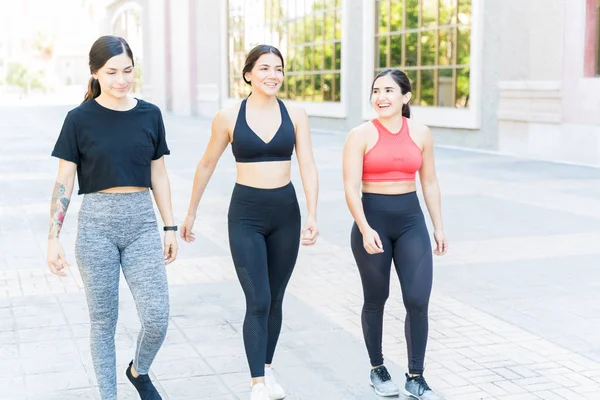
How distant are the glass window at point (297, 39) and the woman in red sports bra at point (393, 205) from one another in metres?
26.1

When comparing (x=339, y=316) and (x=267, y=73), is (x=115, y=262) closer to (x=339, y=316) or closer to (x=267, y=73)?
(x=267, y=73)

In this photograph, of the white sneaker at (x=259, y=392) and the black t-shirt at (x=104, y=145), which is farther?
the white sneaker at (x=259, y=392)

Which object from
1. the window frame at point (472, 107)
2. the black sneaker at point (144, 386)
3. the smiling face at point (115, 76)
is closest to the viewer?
the smiling face at point (115, 76)

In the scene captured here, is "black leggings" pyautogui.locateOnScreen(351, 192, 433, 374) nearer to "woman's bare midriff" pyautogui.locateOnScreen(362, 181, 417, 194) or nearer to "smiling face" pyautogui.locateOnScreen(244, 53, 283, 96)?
"woman's bare midriff" pyautogui.locateOnScreen(362, 181, 417, 194)

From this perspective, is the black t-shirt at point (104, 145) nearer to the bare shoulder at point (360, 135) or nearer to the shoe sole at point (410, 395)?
the bare shoulder at point (360, 135)

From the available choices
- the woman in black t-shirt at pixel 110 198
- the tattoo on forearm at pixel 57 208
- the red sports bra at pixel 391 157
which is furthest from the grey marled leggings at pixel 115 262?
the red sports bra at pixel 391 157

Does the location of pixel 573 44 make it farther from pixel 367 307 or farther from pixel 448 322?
pixel 367 307

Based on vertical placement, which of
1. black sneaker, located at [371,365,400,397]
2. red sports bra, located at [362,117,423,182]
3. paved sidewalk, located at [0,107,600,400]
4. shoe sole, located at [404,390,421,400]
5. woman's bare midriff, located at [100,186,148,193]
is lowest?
paved sidewalk, located at [0,107,600,400]

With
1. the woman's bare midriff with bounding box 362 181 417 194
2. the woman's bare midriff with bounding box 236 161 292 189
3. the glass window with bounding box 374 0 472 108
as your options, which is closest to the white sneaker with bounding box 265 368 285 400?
the woman's bare midriff with bounding box 236 161 292 189

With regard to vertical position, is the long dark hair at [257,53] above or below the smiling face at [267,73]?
above

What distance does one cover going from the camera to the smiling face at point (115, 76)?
3941 mm

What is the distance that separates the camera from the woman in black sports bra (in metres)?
4.41

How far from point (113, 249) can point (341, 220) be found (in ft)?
23.7

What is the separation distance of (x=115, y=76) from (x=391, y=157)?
1.42 meters
